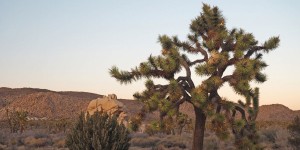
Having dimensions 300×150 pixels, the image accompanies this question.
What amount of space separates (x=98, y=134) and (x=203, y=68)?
14.2ft

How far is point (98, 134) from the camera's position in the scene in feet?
41.2

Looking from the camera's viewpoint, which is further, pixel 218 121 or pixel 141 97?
pixel 141 97

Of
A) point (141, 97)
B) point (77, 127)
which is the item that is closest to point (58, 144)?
point (141, 97)

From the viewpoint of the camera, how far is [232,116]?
14.6m

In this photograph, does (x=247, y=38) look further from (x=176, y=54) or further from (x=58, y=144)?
(x=58, y=144)

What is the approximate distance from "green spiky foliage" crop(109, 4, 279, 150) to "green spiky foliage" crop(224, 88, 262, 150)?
455 millimetres

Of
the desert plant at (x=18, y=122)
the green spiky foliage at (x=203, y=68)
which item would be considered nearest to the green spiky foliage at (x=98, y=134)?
the green spiky foliage at (x=203, y=68)

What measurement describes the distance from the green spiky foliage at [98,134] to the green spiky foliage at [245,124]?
368 cm

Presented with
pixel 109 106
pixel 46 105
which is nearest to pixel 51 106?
pixel 46 105

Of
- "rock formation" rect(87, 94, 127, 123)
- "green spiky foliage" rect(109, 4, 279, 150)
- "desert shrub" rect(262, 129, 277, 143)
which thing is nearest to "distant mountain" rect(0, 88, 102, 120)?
"rock formation" rect(87, 94, 127, 123)

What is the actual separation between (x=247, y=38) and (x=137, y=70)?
418 cm

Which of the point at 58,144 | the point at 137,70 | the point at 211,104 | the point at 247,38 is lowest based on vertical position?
the point at 58,144

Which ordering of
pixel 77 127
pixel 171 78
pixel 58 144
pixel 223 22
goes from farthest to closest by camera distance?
pixel 58 144 → pixel 223 22 → pixel 171 78 → pixel 77 127

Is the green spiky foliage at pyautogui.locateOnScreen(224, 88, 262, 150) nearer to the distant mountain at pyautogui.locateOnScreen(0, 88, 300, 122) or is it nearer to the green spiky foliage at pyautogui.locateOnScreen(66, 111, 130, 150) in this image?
the green spiky foliage at pyautogui.locateOnScreen(66, 111, 130, 150)
